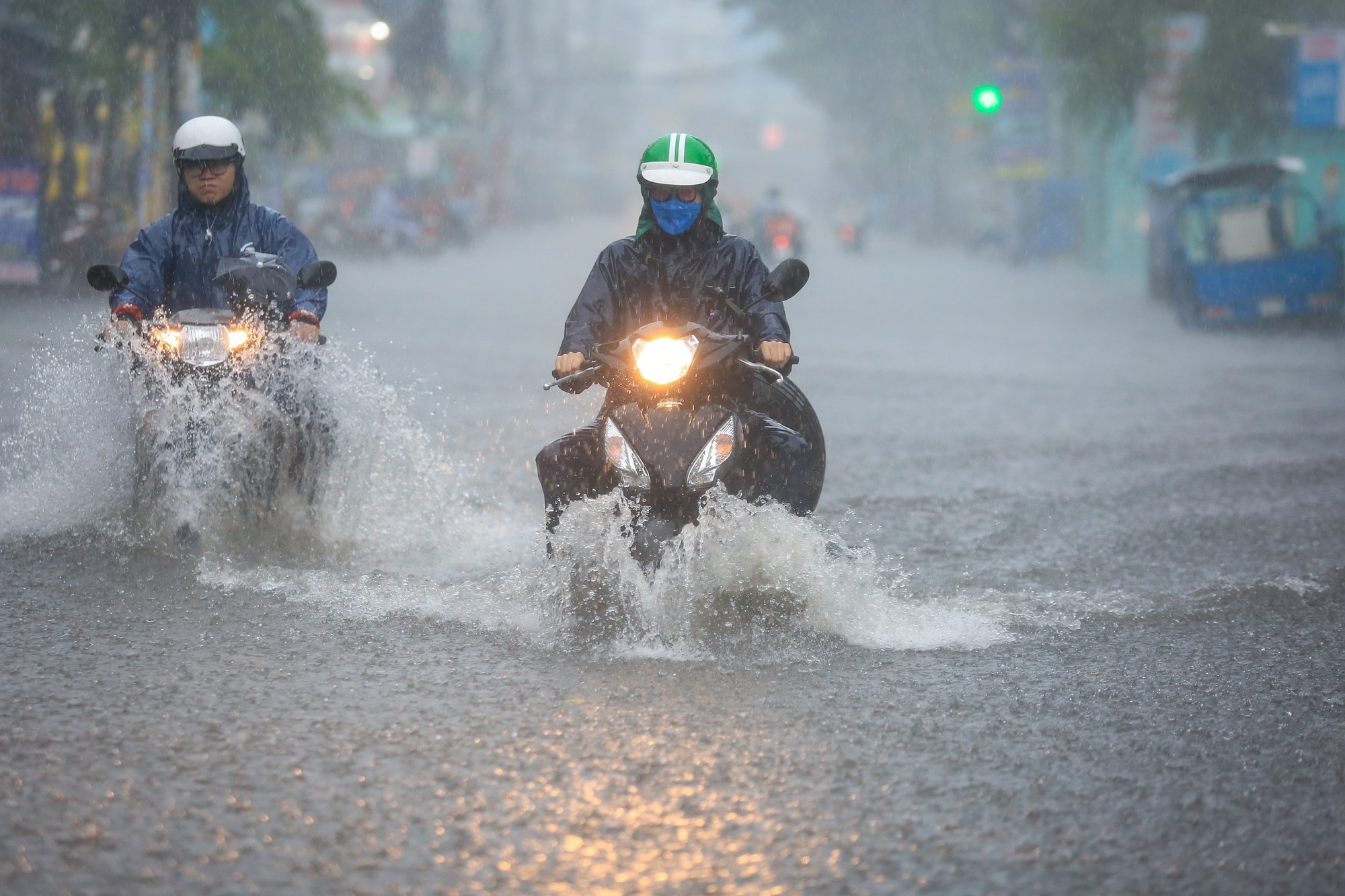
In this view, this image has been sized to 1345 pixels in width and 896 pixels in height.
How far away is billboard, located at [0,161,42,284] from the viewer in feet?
62.6

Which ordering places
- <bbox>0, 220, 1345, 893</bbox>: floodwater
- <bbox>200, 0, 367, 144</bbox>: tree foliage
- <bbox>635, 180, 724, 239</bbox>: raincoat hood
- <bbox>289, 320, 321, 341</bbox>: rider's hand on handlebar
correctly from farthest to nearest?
<bbox>200, 0, 367, 144</bbox>: tree foliage
<bbox>289, 320, 321, 341</bbox>: rider's hand on handlebar
<bbox>635, 180, 724, 239</bbox>: raincoat hood
<bbox>0, 220, 1345, 893</bbox>: floodwater

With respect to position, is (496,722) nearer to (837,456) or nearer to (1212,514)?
(1212,514)

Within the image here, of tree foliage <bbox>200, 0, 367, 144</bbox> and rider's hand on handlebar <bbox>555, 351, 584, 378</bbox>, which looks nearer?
rider's hand on handlebar <bbox>555, 351, 584, 378</bbox>

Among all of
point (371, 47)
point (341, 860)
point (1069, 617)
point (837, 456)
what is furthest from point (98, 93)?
point (371, 47)

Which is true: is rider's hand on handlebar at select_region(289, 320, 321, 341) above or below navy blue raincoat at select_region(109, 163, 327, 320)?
below

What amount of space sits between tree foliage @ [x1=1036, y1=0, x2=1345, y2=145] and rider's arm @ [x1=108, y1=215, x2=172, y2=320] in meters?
25.5

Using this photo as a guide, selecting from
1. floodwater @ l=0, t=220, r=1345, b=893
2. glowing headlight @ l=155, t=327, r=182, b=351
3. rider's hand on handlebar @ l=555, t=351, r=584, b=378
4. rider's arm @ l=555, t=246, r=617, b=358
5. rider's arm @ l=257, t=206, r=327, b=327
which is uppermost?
rider's arm @ l=257, t=206, r=327, b=327

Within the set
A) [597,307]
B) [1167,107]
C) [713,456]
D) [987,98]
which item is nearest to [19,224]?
[987,98]

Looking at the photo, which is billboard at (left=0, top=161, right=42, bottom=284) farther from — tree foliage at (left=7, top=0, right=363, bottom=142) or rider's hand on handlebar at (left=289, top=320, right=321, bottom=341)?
rider's hand on handlebar at (left=289, top=320, right=321, bottom=341)

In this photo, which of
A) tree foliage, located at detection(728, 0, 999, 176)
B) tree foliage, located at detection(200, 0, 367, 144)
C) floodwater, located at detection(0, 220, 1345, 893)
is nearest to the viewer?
floodwater, located at detection(0, 220, 1345, 893)

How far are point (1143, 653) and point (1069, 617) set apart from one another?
1.67ft

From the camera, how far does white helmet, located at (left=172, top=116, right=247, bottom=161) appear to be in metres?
6.41

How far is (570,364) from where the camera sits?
208 inches

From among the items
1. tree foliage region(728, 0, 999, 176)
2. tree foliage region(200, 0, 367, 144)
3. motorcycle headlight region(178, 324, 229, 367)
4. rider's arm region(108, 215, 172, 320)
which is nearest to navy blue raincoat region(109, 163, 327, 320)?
rider's arm region(108, 215, 172, 320)
